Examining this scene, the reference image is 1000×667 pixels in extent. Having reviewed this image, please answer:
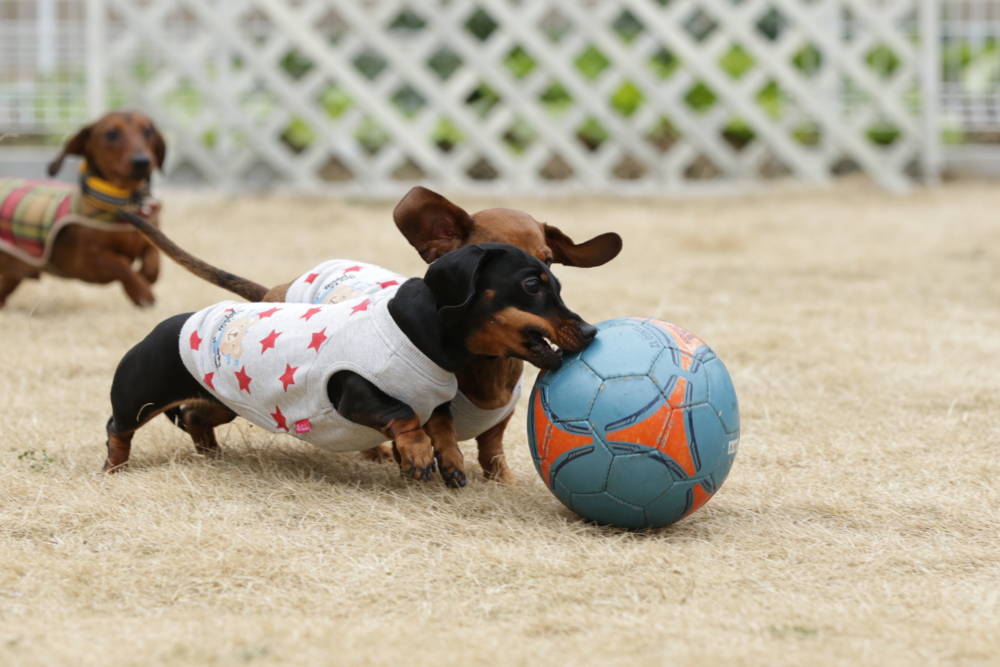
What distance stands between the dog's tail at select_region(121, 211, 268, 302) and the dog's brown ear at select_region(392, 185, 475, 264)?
645 millimetres

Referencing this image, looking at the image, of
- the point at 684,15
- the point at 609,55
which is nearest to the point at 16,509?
the point at 609,55

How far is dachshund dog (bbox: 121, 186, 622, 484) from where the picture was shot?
9.23ft

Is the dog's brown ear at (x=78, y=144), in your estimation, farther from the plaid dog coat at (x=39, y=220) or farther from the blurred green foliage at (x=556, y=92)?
the blurred green foliage at (x=556, y=92)

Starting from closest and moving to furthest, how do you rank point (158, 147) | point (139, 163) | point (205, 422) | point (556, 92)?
point (205, 422) < point (139, 163) < point (158, 147) < point (556, 92)


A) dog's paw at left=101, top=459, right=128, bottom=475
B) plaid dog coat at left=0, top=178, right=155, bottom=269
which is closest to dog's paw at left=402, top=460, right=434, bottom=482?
dog's paw at left=101, top=459, right=128, bottom=475

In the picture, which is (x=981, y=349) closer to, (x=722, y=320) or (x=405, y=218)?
(x=722, y=320)

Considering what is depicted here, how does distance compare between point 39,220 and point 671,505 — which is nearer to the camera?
point 671,505

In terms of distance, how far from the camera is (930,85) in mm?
9336

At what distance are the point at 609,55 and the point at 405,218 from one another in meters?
6.42

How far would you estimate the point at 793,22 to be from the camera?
917cm

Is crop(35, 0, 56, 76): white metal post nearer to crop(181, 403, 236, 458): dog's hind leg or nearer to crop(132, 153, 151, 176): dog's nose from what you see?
crop(132, 153, 151, 176): dog's nose

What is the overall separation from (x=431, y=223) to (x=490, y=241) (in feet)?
0.54

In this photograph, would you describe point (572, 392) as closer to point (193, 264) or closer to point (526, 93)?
point (193, 264)

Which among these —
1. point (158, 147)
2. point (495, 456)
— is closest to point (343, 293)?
point (495, 456)
